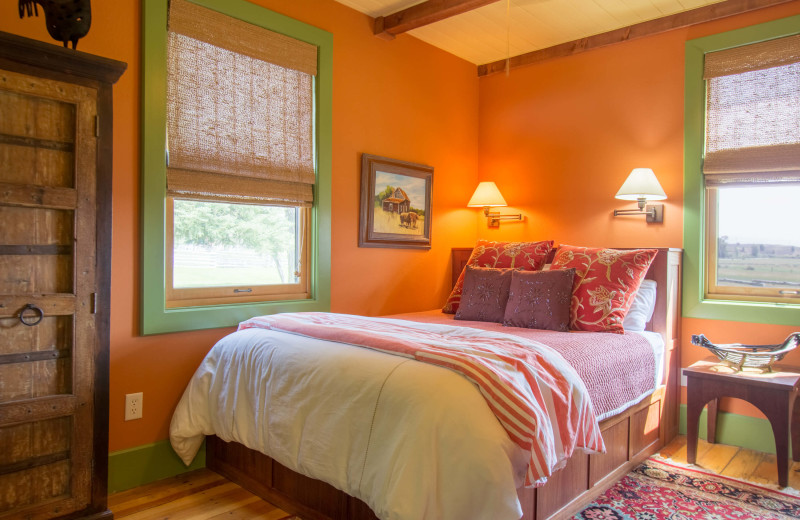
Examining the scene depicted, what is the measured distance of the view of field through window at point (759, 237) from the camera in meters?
2.94

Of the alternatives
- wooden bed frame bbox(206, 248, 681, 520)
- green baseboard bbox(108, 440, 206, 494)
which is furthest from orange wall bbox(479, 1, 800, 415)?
green baseboard bbox(108, 440, 206, 494)

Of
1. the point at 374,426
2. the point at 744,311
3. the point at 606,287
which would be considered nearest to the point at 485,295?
the point at 606,287

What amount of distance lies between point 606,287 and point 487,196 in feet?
4.20

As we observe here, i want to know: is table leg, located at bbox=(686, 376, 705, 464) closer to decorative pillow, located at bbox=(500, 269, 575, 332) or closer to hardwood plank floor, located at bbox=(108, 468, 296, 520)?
decorative pillow, located at bbox=(500, 269, 575, 332)

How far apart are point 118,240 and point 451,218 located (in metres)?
2.32

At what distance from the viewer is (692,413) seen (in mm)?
2611

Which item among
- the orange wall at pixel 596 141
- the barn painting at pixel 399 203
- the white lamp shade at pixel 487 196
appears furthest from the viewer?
the white lamp shade at pixel 487 196

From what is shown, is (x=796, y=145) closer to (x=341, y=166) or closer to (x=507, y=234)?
(x=507, y=234)

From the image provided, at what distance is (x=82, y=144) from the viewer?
72.5 inches

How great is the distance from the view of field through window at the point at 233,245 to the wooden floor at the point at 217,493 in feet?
3.03

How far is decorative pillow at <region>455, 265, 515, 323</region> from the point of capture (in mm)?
2977

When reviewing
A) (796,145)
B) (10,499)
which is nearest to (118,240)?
(10,499)

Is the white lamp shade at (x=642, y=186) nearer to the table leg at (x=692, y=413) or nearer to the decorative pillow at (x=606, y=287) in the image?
the decorative pillow at (x=606, y=287)

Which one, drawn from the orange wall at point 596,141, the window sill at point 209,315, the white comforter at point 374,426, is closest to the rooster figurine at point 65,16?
the window sill at point 209,315
